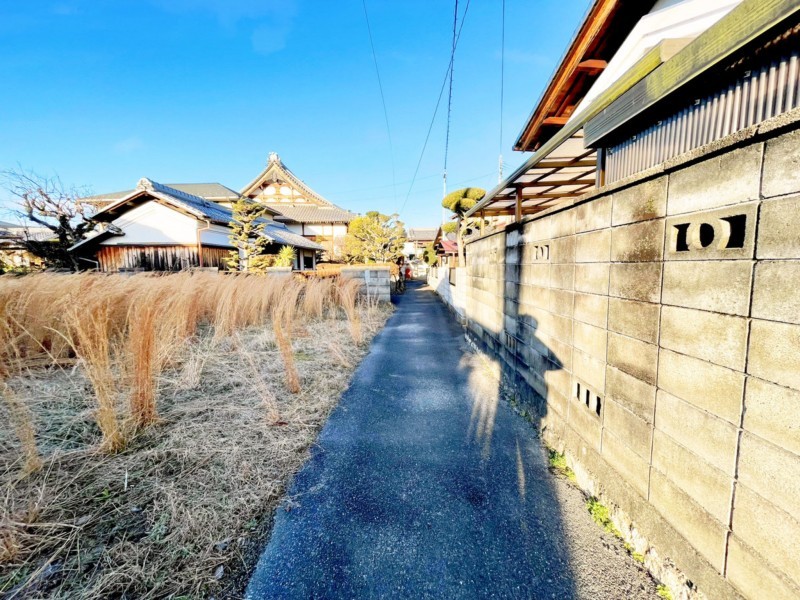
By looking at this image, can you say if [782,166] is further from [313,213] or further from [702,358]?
[313,213]

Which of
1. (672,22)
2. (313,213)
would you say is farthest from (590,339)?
(313,213)

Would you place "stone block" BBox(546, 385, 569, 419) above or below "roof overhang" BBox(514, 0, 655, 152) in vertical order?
below

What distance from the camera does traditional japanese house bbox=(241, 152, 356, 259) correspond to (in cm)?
2386

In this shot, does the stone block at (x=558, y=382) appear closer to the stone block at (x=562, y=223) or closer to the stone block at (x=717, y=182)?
the stone block at (x=562, y=223)

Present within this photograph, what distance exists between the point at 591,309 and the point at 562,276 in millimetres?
420

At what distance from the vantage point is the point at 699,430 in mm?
1152

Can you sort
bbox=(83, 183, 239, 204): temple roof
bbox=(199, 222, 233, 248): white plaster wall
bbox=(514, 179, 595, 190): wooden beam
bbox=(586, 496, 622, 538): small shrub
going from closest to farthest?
bbox=(586, 496, 622, 538): small shrub, bbox=(514, 179, 595, 190): wooden beam, bbox=(199, 222, 233, 248): white plaster wall, bbox=(83, 183, 239, 204): temple roof

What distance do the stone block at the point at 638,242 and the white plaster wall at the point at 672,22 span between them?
157 centimetres

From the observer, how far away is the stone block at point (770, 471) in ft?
2.83

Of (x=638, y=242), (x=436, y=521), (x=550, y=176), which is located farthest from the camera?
(x=550, y=176)

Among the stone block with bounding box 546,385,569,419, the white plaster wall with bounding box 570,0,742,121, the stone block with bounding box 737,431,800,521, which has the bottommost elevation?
the stone block with bounding box 546,385,569,419

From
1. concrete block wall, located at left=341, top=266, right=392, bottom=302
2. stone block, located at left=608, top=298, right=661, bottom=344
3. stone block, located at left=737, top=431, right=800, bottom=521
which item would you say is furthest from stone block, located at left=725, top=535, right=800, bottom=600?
concrete block wall, located at left=341, top=266, right=392, bottom=302

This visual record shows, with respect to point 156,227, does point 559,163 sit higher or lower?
lower

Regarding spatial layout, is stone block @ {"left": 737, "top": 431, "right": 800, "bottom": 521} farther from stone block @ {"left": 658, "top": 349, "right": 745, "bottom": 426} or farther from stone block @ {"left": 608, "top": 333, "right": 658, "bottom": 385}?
stone block @ {"left": 608, "top": 333, "right": 658, "bottom": 385}
